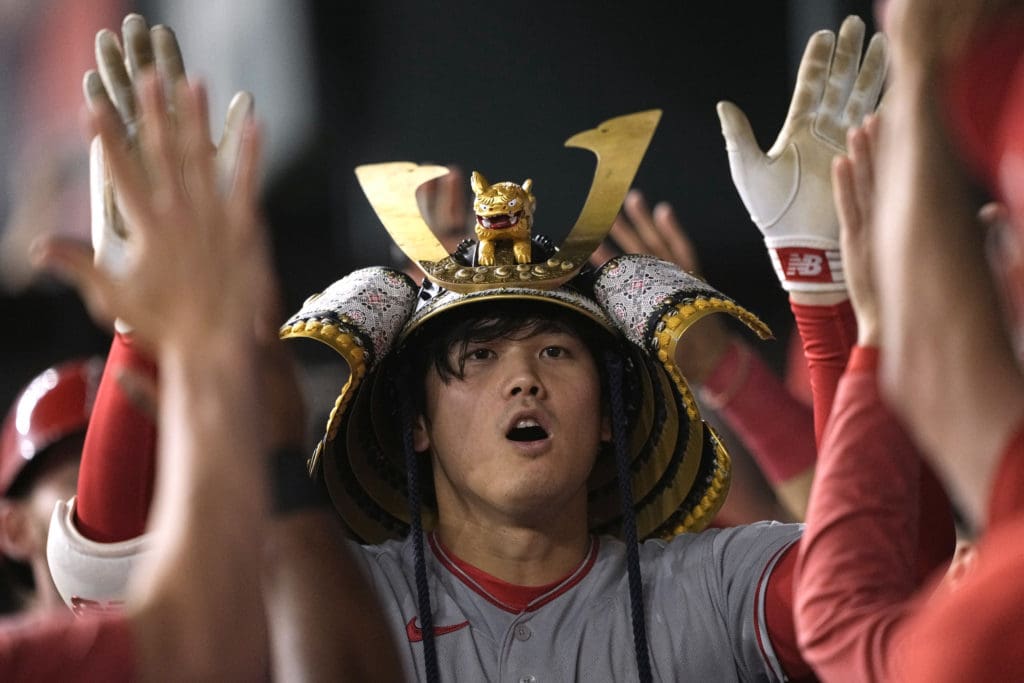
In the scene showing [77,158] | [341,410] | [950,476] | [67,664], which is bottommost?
[77,158]

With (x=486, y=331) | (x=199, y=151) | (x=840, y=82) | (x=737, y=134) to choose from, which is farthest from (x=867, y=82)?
(x=199, y=151)

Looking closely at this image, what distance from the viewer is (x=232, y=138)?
6.37 ft

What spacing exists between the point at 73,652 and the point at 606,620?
1.02 metres

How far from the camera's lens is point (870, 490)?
155 centimetres

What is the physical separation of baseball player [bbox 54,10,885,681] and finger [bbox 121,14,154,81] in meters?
0.42

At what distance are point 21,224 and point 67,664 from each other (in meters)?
4.07

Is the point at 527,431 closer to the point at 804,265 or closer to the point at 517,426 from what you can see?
the point at 517,426

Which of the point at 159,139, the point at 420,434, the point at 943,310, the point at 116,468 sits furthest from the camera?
the point at 420,434

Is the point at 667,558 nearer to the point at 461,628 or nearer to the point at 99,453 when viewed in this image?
the point at 461,628

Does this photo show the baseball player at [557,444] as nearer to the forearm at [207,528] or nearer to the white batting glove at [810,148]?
the white batting glove at [810,148]

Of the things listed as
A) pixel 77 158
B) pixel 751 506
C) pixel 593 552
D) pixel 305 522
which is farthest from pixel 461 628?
pixel 77 158

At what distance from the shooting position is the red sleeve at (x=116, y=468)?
203cm

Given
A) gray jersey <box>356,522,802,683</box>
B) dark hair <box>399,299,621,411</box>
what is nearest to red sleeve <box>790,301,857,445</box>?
gray jersey <box>356,522,802,683</box>

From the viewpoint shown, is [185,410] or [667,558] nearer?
Answer: [185,410]
